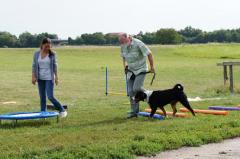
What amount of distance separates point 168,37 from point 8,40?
154 feet

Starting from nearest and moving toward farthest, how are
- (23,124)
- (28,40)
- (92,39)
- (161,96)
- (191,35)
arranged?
(23,124) < (161,96) < (28,40) < (92,39) < (191,35)

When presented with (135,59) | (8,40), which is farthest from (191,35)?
(135,59)

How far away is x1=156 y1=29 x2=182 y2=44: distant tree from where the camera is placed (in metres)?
148

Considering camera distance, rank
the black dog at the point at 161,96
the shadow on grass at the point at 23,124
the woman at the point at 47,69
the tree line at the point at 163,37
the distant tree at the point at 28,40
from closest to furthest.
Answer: the shadow on grass at the point at 23,124 < the black dog at the point at 161,96 < the woman at the point at 47,69 < the distant tree at the point at 28,40 < the tree line at the point at 163,37

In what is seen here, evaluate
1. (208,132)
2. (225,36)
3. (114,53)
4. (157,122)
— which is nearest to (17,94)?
(157,122)

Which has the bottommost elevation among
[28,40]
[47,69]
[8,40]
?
[47,69]

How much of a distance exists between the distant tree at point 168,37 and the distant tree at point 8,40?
41.2 meters

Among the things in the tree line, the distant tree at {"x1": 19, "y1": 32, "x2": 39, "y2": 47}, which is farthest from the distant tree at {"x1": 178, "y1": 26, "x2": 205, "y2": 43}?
the distant tree at {"x1": 19, "y1": 32, "x2": 39, "y2": 47}

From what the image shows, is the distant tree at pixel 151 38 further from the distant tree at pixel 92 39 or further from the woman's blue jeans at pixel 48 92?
the woman's blue jeans at pixel 48 92

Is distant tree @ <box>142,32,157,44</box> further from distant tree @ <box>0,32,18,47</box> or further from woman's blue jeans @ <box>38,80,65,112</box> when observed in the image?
woman's blue jeans @ <box>38,80,65,112</box>

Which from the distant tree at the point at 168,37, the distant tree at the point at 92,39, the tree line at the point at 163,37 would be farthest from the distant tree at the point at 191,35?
the distant tree at the point at 92,39

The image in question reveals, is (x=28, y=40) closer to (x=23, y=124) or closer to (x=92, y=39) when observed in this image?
(x=92, y=39)

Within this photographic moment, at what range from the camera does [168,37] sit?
14862 centimetres

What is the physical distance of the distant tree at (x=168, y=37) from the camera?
148 m
